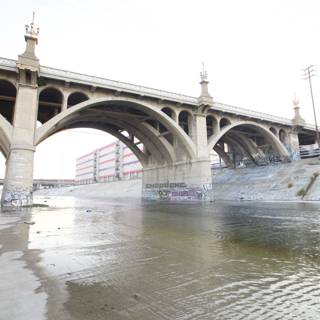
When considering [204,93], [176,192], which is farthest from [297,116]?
[176,192]

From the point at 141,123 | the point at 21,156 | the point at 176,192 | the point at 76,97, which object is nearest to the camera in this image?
the point at 21,156

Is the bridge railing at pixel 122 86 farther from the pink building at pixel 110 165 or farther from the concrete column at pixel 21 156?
the pink building at pixel 110 165

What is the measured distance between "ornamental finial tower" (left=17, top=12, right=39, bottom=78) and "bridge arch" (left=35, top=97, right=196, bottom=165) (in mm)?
6023

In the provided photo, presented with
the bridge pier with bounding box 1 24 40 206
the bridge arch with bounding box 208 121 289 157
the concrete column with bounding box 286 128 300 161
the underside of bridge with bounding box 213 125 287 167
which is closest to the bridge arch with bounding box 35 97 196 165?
the bridge pier with bounding box 1 24 40 206

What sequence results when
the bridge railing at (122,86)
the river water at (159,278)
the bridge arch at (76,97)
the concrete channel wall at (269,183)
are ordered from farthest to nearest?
the concrete channel wall at (269,183) < the bridge arch at (76,97) < the bridge railing at (122,86) < the river water at (159,278)

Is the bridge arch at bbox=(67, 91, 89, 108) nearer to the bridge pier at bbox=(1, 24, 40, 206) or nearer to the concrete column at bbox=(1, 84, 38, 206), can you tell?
the bridge pier at bbox=(1, 24, 40, 206)

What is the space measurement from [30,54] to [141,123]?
810 inches

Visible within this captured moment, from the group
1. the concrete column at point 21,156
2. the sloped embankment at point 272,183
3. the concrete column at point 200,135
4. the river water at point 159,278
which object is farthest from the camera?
the concrete column at point 200,135

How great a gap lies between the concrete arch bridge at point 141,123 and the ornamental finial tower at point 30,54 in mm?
103

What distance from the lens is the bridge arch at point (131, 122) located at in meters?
37.5

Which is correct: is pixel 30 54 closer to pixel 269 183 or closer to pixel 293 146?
pixel 269 183

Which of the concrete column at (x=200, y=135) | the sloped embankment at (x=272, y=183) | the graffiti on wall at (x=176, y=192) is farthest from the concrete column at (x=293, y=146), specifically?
the graffiti on wall at (x=176, y=192)

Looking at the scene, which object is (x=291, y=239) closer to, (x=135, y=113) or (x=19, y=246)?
(x=19, y=246)

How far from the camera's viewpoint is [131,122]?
45.9 metres
